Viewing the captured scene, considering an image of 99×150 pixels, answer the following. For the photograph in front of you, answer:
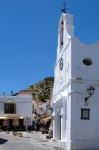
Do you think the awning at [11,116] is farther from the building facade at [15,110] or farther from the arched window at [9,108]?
the arched window at [9,108]

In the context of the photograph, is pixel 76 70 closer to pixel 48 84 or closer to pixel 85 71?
pixel 85 71

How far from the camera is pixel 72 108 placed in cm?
2927

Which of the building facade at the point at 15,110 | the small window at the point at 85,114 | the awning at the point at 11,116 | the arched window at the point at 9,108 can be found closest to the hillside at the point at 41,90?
the building facade at the point at 15,110

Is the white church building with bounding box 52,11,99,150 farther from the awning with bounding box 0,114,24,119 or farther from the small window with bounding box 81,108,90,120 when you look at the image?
the awning with bounding box 0,114,24,119

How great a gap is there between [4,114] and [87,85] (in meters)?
39.6

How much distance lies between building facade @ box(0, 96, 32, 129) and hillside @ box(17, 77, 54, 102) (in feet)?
77.7

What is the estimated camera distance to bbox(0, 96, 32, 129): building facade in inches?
2643

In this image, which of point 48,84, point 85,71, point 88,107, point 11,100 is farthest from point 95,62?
point 48,84

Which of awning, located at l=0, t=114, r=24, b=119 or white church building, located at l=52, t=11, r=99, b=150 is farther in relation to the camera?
awning, located at l=0, t=114, r=24, b=119

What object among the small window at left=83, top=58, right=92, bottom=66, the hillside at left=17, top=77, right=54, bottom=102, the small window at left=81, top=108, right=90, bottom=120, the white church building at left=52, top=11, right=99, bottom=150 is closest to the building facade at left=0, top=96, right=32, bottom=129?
the hillside at left=17, top=77, right=54, bottom=102

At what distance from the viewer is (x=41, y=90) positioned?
101125 mm

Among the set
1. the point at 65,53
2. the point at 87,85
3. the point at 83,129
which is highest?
the point at 65,53

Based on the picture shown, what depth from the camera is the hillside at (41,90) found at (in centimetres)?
9579

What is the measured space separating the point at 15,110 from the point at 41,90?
3389 cm
